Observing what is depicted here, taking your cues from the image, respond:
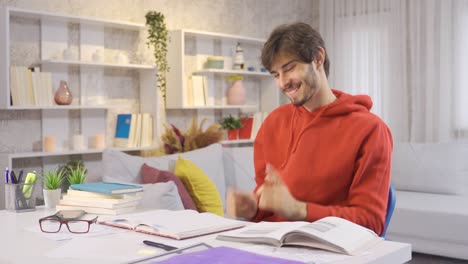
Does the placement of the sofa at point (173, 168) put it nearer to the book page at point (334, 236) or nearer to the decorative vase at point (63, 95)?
the decorative vase at point (63, 95)

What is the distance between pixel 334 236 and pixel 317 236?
0.06 m

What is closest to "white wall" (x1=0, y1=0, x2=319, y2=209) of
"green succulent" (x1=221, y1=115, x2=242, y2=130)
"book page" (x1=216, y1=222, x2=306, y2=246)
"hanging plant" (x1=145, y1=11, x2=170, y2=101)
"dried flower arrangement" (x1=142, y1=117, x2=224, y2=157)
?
"hanging plant" (x1=145, y1=11, x2=170, y2=101)

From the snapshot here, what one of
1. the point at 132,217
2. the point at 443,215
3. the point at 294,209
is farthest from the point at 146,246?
the point at 443,215

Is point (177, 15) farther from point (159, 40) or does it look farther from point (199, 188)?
point (199, 188)

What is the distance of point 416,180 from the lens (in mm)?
5246

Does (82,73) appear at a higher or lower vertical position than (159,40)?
lower

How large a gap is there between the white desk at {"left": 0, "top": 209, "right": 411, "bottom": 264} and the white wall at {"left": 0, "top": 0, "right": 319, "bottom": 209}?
2428 mm

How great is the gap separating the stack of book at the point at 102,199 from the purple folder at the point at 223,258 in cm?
78

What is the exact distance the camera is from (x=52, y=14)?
412 centimetres

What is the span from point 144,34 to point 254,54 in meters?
1.46

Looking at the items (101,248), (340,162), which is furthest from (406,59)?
(101,248)

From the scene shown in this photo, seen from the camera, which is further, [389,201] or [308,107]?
[308,107]

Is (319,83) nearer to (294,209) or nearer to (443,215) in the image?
(294,209)

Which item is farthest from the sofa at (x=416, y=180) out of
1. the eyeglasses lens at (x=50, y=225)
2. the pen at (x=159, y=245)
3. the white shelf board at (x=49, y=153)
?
the pen at (x=159, y=245)
